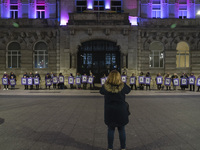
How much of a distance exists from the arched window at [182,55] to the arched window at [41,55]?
1661cm

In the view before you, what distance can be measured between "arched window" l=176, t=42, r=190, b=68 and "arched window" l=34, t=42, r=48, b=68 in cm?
1661

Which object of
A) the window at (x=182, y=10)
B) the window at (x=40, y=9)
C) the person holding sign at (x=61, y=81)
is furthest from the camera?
the window at (x=182, y=10)

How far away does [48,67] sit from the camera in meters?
27.0

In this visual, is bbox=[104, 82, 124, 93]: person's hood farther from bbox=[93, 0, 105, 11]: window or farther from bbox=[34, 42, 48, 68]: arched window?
bbox=[93, 0, 105, 11]: window

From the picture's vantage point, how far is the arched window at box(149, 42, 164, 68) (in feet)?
88.7

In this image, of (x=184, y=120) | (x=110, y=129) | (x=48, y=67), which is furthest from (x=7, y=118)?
(x=48, y=67)

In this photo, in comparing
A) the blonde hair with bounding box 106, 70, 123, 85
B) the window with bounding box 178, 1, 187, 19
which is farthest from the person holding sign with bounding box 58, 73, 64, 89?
the blonde hair with bounding box 106, 70, 123, 85

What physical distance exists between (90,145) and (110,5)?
79.1ft

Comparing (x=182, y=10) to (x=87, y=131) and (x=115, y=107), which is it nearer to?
(x=87, y=131)

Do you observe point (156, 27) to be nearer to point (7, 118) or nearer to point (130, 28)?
point (130, 28)

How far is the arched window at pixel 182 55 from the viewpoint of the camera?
27031mm

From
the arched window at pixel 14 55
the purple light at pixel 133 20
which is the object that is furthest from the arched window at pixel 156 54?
the arched window at pixel 14 55

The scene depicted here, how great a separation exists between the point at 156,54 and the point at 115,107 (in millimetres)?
23524

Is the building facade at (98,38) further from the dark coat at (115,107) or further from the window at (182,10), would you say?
the dark coat at (115,107)
